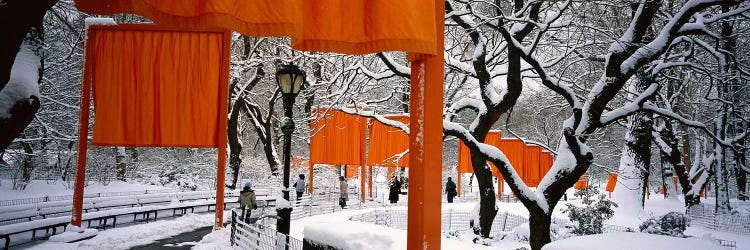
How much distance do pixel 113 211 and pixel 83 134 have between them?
21.3ft

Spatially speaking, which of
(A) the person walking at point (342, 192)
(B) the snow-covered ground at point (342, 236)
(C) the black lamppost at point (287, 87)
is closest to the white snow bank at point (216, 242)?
(B) the snow-covered ground at point (342, 236)

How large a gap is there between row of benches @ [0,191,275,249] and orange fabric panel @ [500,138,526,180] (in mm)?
12178

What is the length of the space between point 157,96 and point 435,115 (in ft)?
23.7

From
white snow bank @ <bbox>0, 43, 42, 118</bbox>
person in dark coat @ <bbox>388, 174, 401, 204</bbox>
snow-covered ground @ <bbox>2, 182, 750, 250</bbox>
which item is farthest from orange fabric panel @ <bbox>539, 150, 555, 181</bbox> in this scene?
white snow bank @ <bbox>0, 43, 42, 118</bbox>

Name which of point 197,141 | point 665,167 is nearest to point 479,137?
point 197,141

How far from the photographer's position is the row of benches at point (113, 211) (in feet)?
36.2

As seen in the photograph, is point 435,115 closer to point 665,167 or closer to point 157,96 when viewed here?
point 157,96

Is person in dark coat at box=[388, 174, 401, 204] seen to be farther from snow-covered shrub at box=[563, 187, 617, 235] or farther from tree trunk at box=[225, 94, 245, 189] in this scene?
snow-covered shrub at box=[563, 187, 617, 235]

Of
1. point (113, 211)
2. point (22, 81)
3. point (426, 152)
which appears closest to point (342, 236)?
point (426, 152)

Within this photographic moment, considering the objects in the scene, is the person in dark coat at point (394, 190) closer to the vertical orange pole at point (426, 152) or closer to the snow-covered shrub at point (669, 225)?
the snow-covered shrub at point (669, 225)

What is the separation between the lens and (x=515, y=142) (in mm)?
24656

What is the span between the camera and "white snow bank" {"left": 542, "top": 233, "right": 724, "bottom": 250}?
5.22m

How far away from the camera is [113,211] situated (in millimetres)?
14258

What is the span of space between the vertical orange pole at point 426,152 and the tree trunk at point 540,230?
Result: 6.68 meters
